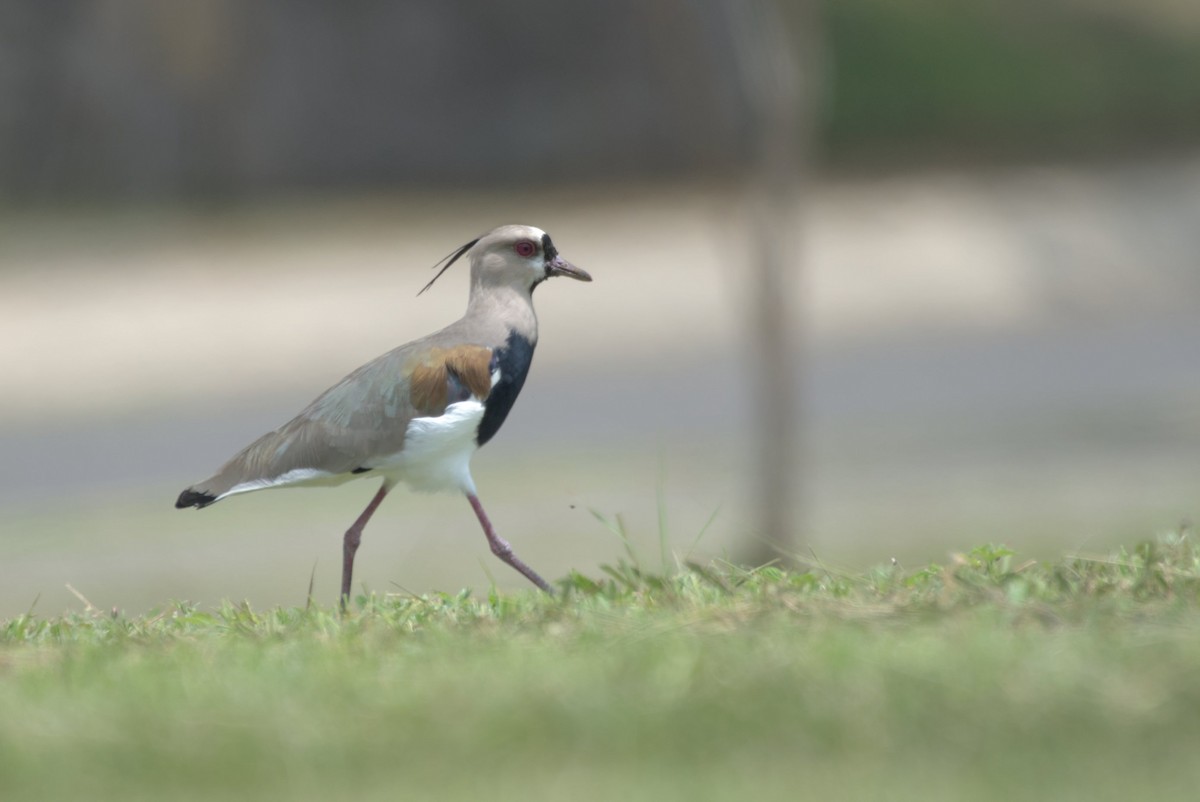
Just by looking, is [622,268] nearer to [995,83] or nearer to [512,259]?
[995,83]

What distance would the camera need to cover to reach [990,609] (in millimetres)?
4719

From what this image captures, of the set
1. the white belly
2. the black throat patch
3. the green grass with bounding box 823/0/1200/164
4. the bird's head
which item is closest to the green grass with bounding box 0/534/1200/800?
the white belly

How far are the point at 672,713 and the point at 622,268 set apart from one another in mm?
15579

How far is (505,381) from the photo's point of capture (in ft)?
19.7

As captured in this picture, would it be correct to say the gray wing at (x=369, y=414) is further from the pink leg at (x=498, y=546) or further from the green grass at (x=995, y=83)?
the green grass at (x=995, y=83)

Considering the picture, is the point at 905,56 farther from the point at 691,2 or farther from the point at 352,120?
the point at 691,2

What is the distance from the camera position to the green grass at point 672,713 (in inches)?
149

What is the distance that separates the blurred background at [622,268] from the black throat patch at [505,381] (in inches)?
183

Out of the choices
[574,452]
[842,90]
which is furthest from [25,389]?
[842,90]

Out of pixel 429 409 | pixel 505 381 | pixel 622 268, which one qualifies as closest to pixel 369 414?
pixel 429 409

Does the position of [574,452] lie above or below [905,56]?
below

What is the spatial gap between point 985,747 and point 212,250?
17.2 metres

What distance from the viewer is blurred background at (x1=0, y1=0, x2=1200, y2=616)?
11820mm

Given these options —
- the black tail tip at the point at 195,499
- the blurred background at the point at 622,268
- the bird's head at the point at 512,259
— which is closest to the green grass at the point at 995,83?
the blurred background at the point at 622,268
